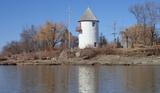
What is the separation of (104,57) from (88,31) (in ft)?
48.1

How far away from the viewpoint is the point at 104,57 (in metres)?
92.5

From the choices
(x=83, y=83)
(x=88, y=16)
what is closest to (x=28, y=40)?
(x=88, y=16)

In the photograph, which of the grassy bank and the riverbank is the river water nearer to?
the riverbank

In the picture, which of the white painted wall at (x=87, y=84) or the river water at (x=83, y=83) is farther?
the river water at (x=83, y=83)

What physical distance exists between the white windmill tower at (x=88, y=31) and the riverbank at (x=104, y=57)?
7024 mm

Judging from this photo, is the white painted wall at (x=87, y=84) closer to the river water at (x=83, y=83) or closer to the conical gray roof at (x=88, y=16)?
the river water at (x=83, y=83)

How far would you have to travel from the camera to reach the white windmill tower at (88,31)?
105062 millimetres

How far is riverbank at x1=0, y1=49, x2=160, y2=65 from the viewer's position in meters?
88.1

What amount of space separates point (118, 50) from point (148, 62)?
10.7 metres

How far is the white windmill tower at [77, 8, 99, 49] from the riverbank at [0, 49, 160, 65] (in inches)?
277

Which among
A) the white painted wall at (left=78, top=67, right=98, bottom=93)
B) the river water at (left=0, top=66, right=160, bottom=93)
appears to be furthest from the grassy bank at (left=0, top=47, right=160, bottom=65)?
the white painted wall at (left=78, top=67, right=98, bottom=93)

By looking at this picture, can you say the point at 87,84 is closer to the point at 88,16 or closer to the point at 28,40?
the point at 88,16

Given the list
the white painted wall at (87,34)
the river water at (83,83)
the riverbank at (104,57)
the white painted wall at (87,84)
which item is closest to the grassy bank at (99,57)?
the riverbank at (104,57)

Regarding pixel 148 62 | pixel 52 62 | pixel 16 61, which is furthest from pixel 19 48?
pixel 148 62
